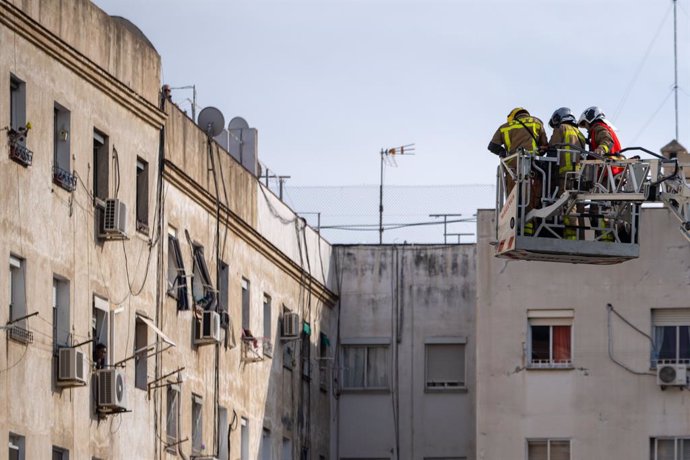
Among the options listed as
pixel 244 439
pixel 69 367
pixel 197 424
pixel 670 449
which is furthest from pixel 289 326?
pixel 69 367

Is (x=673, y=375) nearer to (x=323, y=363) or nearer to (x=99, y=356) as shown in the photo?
(x=323, y=363)

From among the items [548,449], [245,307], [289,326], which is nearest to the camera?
[245,307]

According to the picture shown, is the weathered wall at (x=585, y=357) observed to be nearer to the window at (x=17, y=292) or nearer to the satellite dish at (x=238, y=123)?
the satellite dish at (x=238, y=123)

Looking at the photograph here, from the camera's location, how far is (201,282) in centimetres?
4203

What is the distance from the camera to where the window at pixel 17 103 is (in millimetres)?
33031

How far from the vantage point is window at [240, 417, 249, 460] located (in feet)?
148

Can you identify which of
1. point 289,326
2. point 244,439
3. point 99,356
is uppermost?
point 289,326

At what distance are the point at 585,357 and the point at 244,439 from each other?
26.3 ft

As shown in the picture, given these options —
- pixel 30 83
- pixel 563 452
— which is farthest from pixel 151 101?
pixel 563 452

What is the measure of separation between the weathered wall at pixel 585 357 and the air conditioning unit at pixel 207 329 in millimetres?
8705

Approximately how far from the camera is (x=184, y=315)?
40.9 meters

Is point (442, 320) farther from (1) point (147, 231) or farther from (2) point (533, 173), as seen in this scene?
(2) point (533, 173)

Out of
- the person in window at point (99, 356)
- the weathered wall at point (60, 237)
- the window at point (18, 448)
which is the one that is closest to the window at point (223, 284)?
the weathered wall at point (60, 237)

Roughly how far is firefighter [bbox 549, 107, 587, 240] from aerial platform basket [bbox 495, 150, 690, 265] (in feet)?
0.05
